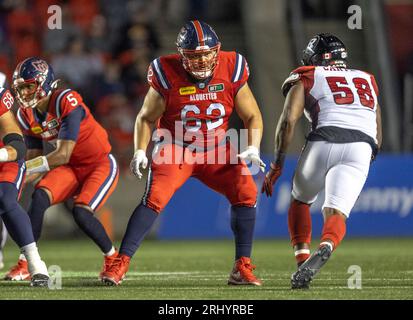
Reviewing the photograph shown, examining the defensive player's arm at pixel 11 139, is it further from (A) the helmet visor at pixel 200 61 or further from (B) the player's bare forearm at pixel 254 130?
(B) the player's bare forearm at pixel 254 130

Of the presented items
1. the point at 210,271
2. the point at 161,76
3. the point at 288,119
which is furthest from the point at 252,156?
the point at 210,271

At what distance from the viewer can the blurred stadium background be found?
13234 mm

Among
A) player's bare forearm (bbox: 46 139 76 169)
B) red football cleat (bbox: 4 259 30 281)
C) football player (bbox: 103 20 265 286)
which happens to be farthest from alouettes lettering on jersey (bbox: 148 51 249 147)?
red football cleat (bbox: 4 259 30 281)

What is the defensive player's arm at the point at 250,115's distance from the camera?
737 centimetres

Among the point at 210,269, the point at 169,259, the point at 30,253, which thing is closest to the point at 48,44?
the point at 169,259

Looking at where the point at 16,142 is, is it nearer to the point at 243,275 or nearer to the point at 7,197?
the point at 7,197

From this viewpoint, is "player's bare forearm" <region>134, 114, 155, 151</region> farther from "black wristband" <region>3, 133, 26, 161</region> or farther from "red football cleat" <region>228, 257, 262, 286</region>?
"red football cleat" <region>228, 257, 262, 286</region>

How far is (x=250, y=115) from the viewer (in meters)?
7.46

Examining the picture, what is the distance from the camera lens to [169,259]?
10289 millimetres

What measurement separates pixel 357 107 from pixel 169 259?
365 centimetres

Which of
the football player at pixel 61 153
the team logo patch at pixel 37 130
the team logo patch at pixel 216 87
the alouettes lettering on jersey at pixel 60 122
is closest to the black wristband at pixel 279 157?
the team logo patch at pixel 216 87

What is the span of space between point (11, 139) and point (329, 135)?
2084 mm

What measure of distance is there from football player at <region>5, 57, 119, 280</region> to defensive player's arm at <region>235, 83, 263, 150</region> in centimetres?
126

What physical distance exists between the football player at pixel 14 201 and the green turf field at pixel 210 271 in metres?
0.16
